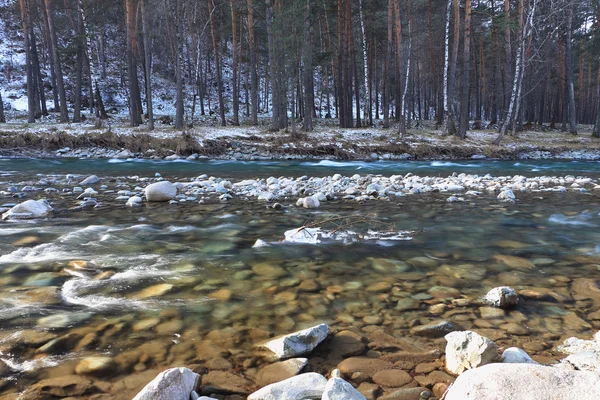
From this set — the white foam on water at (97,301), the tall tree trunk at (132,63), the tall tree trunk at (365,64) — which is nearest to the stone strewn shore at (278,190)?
the white foam on water at (97,301)

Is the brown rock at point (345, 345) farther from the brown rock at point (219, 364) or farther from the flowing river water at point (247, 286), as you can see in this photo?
the brown rock at point (219, 364)

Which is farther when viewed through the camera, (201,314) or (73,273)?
(73,273)

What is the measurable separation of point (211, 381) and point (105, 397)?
0.47m

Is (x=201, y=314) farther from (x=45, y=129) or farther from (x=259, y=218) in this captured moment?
(x=45, y=129)

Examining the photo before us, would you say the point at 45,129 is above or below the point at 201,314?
above

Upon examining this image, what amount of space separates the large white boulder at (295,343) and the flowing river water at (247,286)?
7cm

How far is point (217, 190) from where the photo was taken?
7.86 meters

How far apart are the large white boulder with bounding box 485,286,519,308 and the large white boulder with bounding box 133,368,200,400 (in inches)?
83.6

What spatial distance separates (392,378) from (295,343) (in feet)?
1.77

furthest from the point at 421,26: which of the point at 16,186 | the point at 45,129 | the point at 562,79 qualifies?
the point at 16,186

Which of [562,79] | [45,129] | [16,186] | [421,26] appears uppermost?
[421,26]

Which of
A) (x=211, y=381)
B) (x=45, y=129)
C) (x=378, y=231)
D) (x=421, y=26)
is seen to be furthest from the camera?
(x=421, y=26)

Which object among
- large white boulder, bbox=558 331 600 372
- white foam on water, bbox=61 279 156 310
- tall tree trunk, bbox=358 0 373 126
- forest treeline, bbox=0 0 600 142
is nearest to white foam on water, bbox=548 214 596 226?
large white boulder, bbox=558 331 600 372

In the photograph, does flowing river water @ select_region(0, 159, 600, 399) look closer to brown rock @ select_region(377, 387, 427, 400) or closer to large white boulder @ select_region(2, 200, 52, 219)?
large white boulder @ select_region(2, 200, 52, 219)
